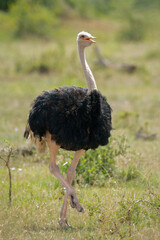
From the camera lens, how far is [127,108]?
1081cm

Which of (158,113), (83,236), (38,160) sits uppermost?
(158,113)

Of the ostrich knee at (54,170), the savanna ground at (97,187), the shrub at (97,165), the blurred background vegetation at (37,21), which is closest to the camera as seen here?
the savanna ground at (97,187)

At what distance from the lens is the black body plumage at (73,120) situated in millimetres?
4594

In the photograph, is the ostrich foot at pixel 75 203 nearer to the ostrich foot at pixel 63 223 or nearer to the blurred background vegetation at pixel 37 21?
the ostrich foot at pixel 63 223

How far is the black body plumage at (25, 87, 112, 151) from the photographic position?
15.1 feet

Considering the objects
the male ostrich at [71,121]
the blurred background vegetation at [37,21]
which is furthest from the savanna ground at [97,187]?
the blurred background vegetation at [37,21]

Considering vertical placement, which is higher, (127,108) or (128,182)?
(127,108)

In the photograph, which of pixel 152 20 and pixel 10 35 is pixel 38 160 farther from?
pixel 152 20

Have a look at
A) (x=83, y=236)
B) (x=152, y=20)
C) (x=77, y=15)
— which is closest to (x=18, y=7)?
(x=152, y=20)

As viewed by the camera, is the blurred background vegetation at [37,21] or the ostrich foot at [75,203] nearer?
the ostrich foot at [75,203]

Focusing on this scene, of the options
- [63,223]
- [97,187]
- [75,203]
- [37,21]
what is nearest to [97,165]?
[97,187]

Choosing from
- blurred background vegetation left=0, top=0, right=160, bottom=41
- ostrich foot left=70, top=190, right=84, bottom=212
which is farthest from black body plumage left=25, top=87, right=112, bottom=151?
blurred background vegetation left=0, top=0, right=160, bottom=41

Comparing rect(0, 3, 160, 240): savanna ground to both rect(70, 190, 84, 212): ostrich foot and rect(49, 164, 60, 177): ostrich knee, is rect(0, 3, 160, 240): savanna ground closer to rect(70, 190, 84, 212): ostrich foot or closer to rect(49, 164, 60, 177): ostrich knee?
rect(70, 190, 84, 212): ostrich foot

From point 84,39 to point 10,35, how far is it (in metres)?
21.3
